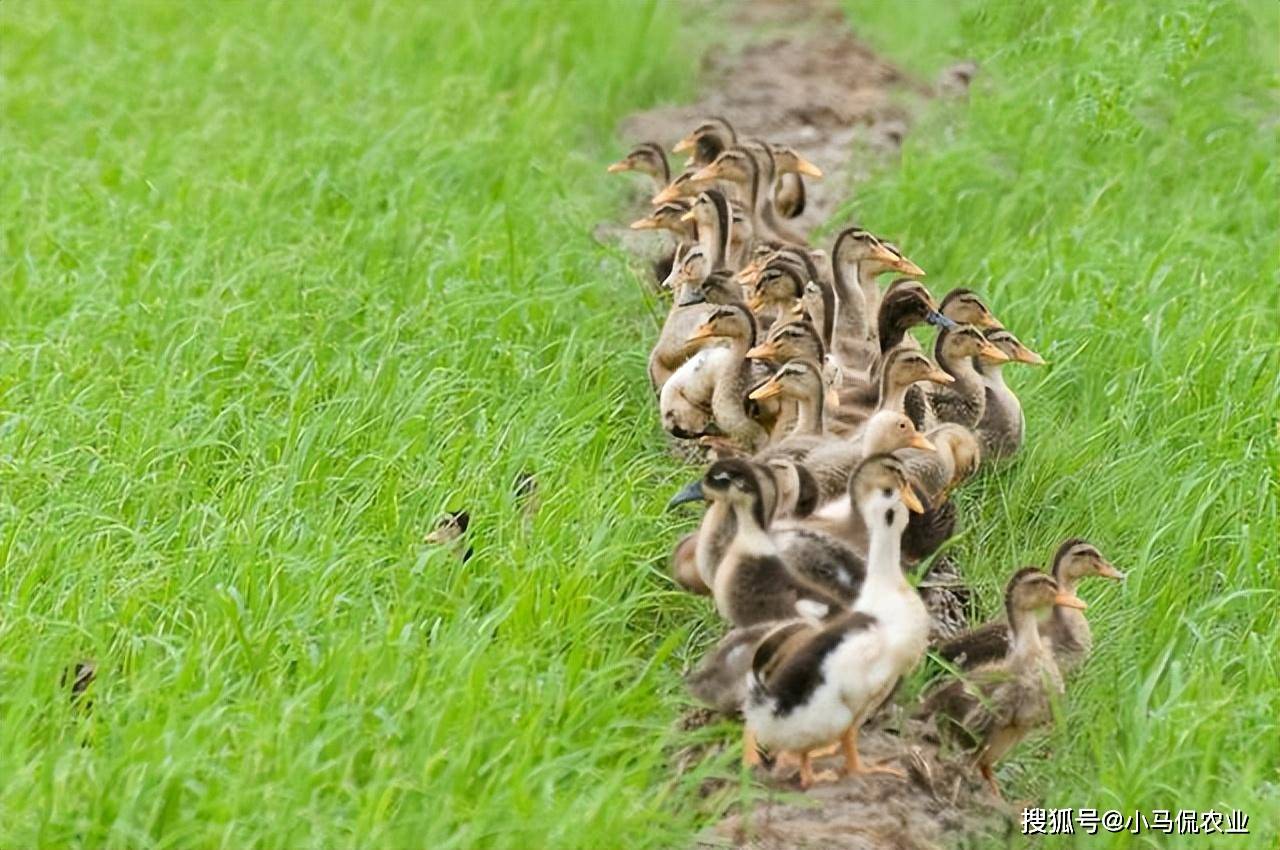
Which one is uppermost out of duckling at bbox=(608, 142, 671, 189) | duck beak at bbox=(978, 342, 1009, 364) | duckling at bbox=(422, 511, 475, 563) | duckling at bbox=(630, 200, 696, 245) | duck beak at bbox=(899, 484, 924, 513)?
→ duck beak at bbox=(899, 484, 924, 513)

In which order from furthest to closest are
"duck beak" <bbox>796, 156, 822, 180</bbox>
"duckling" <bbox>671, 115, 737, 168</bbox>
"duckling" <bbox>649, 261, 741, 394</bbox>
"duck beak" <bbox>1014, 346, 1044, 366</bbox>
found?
"duckling" <bbox>671, 115, 737, 168</bbox>
"duck beak" <bbox>796, 156, 822, 180</bbox>
"duckling" <bbox>649, 261, 741, 394</bbox>
"duck beak" <bbox>1014, 346, 1044, 366</bbox>

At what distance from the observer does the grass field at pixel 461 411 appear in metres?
4.59

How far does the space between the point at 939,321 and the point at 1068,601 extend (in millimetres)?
1604

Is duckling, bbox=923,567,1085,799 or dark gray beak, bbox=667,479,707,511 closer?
duckling, bbox=923,567,1085,799

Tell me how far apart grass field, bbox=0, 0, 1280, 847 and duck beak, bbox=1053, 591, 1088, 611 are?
0.21m

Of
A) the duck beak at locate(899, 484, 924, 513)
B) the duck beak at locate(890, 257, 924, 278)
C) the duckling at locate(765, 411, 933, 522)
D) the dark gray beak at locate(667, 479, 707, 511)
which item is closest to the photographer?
the duck beak at locate(899, 484, 924, 513)

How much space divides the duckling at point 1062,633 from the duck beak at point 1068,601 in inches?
1.9

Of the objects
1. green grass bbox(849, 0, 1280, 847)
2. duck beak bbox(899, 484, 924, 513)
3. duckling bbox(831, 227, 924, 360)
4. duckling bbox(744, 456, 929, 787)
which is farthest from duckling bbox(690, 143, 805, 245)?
duckling bbox(744, 456, 929, 787)

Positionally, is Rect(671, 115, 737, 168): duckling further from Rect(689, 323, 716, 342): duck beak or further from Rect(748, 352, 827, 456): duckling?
Rect(748, 352, 827, 456): duckling

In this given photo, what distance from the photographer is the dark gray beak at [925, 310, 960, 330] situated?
6543mm

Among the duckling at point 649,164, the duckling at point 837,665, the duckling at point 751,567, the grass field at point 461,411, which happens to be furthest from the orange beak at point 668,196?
the duckling at point 837,665

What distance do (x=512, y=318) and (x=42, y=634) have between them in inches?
110

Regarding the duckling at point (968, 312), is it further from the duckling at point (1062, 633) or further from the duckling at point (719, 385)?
the duckling at point (1062, 633)

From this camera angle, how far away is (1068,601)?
5.14 metres
